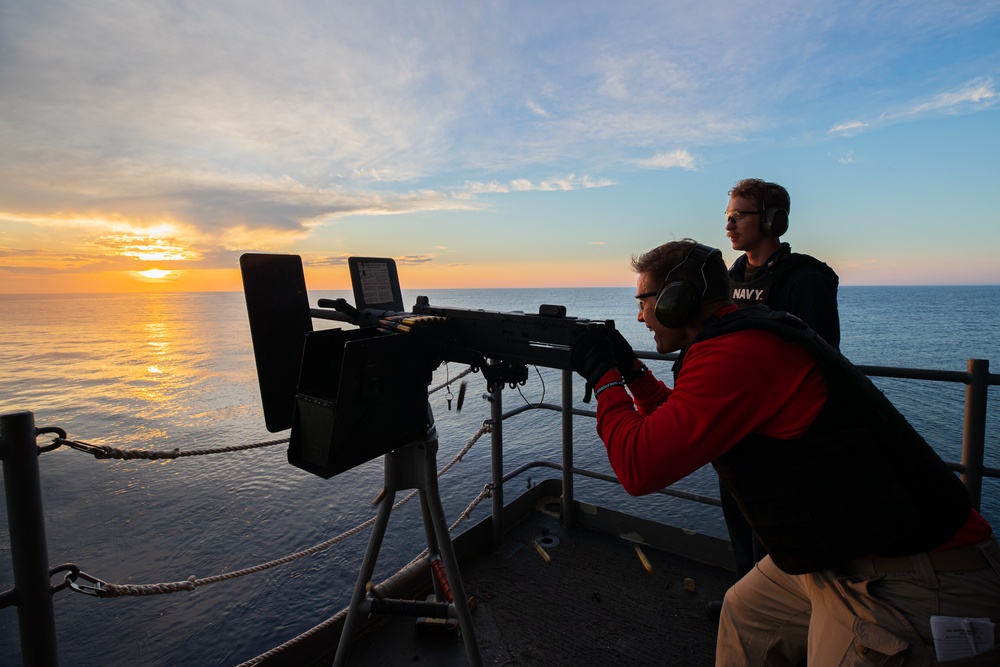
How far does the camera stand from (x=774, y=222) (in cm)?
298

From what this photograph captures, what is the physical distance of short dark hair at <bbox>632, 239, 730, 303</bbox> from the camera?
1.82 m

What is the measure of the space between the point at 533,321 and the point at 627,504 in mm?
10508

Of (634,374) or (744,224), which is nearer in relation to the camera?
(634,374)

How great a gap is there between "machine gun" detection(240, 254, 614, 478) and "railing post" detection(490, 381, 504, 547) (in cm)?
122

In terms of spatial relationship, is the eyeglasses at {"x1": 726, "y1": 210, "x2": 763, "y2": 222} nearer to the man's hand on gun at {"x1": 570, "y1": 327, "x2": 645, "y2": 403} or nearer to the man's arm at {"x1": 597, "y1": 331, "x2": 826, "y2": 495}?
the man's hand on gun at {"x1": 570, "y1": 327, "x2": 645, "y2": 403}

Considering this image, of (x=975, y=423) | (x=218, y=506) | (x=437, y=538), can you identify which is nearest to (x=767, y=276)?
(x=975, y=423)

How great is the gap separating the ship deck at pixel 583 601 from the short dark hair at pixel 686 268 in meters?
2.26

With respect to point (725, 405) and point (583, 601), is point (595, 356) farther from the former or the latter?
point (583, 601)

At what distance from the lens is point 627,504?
37.1 ft

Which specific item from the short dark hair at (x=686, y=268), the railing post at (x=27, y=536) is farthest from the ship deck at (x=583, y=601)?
the short dark hair at (x=686, y=268)

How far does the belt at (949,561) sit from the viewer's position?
147cm

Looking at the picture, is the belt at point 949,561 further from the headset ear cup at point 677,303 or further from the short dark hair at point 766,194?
the short dark hair at point 766,194

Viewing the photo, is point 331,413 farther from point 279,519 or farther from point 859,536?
point 279,519

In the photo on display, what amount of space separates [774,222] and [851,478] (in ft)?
6.46
